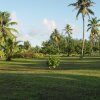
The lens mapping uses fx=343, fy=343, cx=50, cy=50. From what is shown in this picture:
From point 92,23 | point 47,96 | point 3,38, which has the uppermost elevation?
point 92,23

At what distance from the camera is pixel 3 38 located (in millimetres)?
66250

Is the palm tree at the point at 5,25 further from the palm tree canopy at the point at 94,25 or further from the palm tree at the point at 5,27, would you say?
the palm tree canopy at the point at 94,25

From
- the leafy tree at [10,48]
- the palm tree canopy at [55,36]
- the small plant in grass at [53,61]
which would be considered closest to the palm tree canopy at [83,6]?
the leafy tree at [10,48]

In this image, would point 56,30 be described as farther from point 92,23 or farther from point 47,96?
point 47,96

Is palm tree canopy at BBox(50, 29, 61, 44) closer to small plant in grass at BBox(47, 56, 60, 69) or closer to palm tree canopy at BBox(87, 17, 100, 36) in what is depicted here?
palm tree canopy at BBox(87, 17, 100, 36)

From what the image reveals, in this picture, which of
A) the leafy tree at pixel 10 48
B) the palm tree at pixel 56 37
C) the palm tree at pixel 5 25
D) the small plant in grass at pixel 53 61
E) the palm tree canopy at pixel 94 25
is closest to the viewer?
the small plant in grass at pixel 53 61

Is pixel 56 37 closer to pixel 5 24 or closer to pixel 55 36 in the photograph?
pixel 55 36

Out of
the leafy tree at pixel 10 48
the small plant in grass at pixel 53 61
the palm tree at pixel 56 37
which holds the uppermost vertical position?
Result: the palm tree at pixel 56 37

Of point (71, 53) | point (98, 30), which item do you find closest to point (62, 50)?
point (71, 53)

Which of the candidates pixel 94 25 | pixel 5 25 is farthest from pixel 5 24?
pixel 94 25

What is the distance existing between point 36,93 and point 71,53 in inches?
4794

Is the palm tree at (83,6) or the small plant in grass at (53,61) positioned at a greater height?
the palm tree at (83,6)

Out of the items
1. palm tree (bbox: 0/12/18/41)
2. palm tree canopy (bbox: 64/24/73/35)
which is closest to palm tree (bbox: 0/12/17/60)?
palm tree (bbox: 0/12/18/41)

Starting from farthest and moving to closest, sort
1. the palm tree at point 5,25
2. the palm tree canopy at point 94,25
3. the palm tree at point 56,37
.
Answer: the palm tree at point 56,37 < the palm tree canopy at point 94,25 < the palm tree at point 5,25
